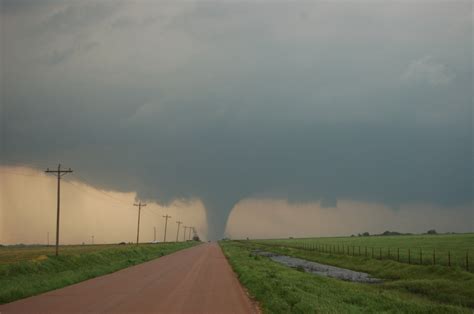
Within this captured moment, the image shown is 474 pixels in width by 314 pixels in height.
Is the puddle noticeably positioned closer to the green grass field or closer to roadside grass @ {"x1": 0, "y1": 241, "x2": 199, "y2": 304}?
the green grass field

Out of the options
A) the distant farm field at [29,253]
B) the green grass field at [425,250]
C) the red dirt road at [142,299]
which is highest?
the red dirt road at [142,299]

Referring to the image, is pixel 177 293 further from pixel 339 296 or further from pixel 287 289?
pixel 339 296

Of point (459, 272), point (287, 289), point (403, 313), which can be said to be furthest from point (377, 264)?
point (403, 313)

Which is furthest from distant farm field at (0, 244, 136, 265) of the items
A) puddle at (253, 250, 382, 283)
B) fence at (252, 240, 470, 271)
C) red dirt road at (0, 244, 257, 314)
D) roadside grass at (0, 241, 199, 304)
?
fence at (252, 240, 470, 271)

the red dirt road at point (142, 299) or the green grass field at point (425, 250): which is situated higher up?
the red dirt road at point (142, 299)

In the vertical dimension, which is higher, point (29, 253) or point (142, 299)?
point (142, 299)

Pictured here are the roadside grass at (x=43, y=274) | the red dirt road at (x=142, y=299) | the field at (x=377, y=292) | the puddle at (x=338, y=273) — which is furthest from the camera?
the puddle at (x=338, y=273)

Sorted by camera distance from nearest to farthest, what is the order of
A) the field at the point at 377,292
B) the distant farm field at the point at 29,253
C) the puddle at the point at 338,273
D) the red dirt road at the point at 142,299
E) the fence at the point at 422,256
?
1. the red dirt road at the point at 142,299
2. the field at the point at 377,292
3. the puddle at the point at 338,273
4. the fence at the point at 422,256
5. the distant farm field at the point at 29,253

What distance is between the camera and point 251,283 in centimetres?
2941

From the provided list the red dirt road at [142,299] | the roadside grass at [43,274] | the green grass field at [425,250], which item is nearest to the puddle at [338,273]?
the green grass field at [425,250]

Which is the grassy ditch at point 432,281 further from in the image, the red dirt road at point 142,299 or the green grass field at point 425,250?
the red dirt road at point 142,299

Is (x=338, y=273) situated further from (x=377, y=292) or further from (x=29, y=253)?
(x=29, y=253)

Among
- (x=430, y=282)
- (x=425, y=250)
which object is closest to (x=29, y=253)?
(x=425, y=250)

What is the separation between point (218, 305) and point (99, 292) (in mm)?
8385
